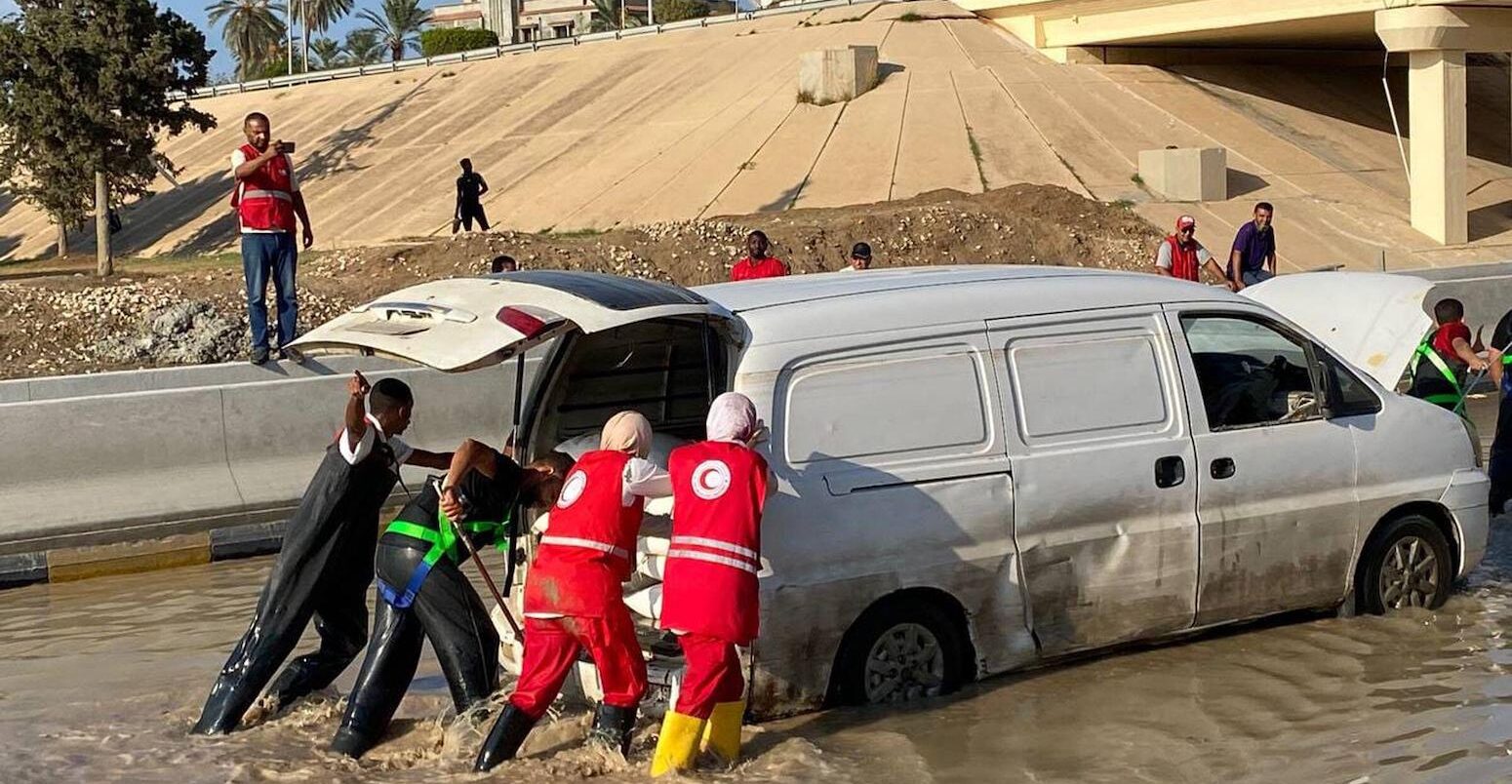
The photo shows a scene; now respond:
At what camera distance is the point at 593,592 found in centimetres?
662

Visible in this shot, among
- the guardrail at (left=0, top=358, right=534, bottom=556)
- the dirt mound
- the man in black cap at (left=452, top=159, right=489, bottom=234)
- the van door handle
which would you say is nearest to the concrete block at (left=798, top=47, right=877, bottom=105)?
the dirt mound

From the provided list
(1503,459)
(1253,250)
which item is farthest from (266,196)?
(1253,250)


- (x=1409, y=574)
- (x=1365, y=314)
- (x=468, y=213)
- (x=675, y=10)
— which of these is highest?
(x=675, y=10)

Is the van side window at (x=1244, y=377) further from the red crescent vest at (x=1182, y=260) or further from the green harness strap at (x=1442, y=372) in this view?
the red crescent vest at (x=1182, y=260)

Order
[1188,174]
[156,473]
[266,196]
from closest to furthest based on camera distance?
[156,473] < [266,196] < [1188,174]

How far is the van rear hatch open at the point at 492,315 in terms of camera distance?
6.94 meters

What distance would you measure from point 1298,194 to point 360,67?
3239 cm

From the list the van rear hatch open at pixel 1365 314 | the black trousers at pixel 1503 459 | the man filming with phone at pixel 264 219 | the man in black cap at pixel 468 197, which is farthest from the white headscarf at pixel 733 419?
the man in black cap at pixel 468 197

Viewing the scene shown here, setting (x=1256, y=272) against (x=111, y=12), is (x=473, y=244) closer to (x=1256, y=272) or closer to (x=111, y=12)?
(x=1256, y=272)

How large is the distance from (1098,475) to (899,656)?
1157mm

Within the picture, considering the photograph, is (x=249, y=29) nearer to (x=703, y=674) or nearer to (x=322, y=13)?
(x=322, y=13)

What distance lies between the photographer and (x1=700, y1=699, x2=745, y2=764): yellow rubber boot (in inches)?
267

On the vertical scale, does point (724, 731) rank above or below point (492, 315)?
below

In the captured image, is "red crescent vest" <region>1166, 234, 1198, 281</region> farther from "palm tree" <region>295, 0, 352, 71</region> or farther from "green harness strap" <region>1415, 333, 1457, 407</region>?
"palm tree" <region>295, 0, 352, 71</region>
